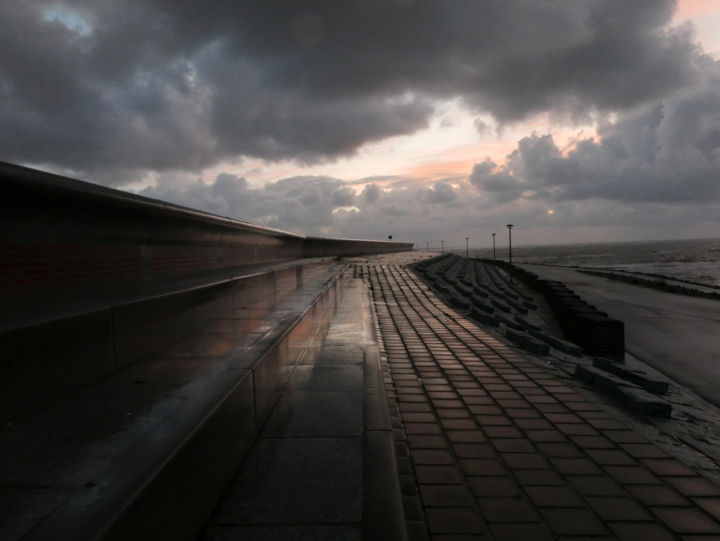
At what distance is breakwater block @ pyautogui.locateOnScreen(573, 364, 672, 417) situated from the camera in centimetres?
361

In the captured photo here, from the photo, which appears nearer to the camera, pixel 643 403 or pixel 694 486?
pixel 694 486

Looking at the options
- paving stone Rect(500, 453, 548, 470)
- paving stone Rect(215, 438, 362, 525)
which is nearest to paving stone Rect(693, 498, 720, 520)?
paving stone Rect(500, 453, 548, 470)

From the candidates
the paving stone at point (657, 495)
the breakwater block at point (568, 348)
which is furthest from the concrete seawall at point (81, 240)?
the breakwater block at point (568, 348)

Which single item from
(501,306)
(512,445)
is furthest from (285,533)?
(501,306)

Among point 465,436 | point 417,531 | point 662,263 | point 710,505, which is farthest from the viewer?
point 662,263

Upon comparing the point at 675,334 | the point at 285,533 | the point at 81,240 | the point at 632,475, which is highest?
the point at 81,240

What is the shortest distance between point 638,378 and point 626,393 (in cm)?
227

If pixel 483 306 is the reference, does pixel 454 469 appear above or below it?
above

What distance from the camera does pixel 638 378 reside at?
562cm

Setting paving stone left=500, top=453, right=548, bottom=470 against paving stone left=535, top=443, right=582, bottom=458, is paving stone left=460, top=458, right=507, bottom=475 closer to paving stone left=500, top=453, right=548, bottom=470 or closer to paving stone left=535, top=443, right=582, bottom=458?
paving stone left=500, top=453, right=548, bottom=470

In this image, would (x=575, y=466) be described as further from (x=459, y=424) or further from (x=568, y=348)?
(x=568, y=348)

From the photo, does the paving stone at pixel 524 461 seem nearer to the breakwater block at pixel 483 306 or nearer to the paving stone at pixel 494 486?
the paving stone at pixel 494 486

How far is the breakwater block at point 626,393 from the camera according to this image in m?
3.61

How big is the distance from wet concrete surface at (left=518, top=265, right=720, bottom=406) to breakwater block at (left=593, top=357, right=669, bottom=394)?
226 cm
